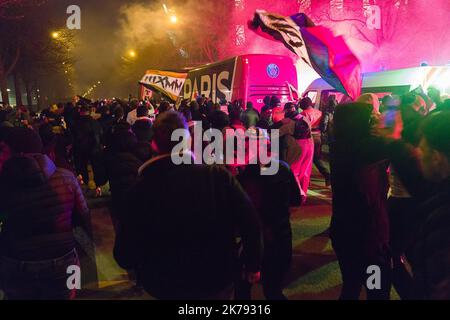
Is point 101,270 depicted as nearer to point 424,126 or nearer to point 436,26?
point 424,126

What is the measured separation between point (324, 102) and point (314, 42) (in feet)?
33.2

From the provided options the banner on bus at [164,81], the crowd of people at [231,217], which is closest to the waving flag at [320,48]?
the crowd of people at [231,217]

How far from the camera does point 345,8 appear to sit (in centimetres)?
2620

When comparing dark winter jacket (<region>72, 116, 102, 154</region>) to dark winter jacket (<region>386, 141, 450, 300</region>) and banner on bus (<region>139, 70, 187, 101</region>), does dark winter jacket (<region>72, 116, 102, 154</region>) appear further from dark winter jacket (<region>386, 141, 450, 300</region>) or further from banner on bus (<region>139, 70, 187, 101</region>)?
dark winter jacket (<region>386, 141, 450, 300</region>)

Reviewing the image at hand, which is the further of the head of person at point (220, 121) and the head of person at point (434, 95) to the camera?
the head of person at point (434, 95)

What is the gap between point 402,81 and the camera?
11.9 meters

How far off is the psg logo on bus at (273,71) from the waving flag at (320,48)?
7.96 metres

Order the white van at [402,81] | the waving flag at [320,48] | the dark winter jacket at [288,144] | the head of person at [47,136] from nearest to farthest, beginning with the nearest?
the waving flag at [320,48] → the dark winter jacket at [288,144] → the head of person at [47,136] → the white van at [402,81]

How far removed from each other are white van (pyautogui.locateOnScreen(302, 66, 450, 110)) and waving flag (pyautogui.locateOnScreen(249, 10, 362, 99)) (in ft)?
19.6

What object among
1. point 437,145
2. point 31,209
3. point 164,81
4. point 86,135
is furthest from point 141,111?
point 164,81

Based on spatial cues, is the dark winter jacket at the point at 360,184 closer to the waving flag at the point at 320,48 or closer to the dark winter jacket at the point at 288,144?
the waving flag at the point at 320,48

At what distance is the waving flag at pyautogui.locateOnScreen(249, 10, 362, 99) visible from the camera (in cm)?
453

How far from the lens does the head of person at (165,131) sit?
7.32 feet

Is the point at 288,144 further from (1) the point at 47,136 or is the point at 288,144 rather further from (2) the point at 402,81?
(2) the point at 402,81
